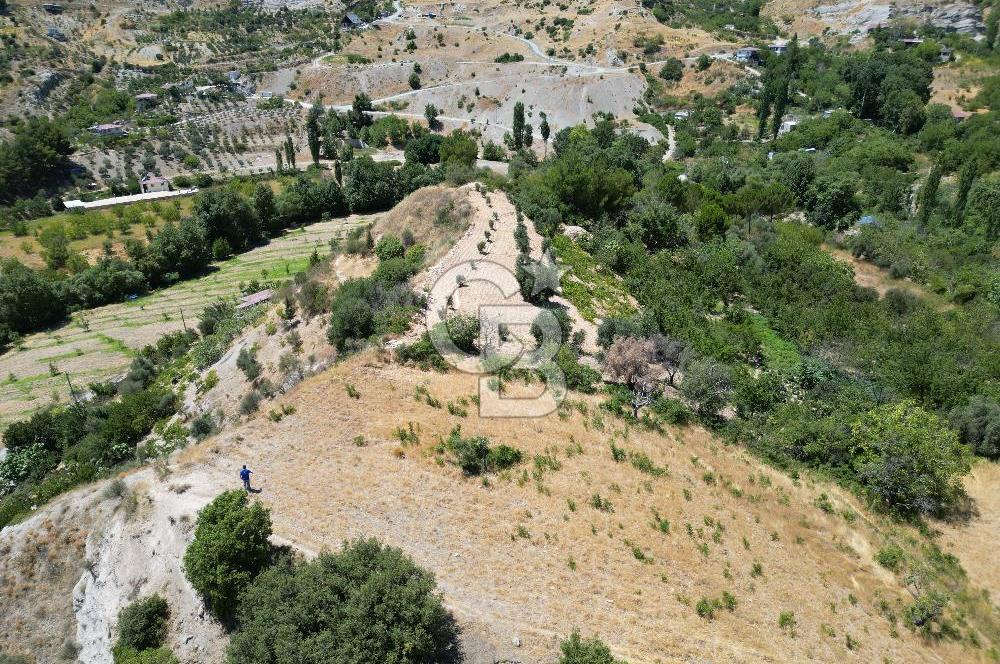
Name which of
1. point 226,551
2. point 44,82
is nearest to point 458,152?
point 226,551

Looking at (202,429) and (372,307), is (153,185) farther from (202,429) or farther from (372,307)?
(202,429)

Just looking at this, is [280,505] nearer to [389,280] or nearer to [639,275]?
[389,280]

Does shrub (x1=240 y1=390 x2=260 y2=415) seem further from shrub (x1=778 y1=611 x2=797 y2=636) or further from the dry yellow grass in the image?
shrub (x1=778 y1=611 x2=797 y2=636)

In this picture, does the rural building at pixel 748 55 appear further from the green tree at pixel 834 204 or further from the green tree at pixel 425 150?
the green tree at pixel 834 204

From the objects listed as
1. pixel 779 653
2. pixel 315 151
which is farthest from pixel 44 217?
pixel 779 653

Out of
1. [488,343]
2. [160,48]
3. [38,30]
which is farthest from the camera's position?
[160,48]

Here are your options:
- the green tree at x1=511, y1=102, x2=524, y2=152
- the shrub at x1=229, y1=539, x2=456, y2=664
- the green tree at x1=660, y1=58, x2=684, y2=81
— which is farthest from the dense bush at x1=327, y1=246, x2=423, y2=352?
the green tree at x1=660, y1=58, x2=684, y2=81
